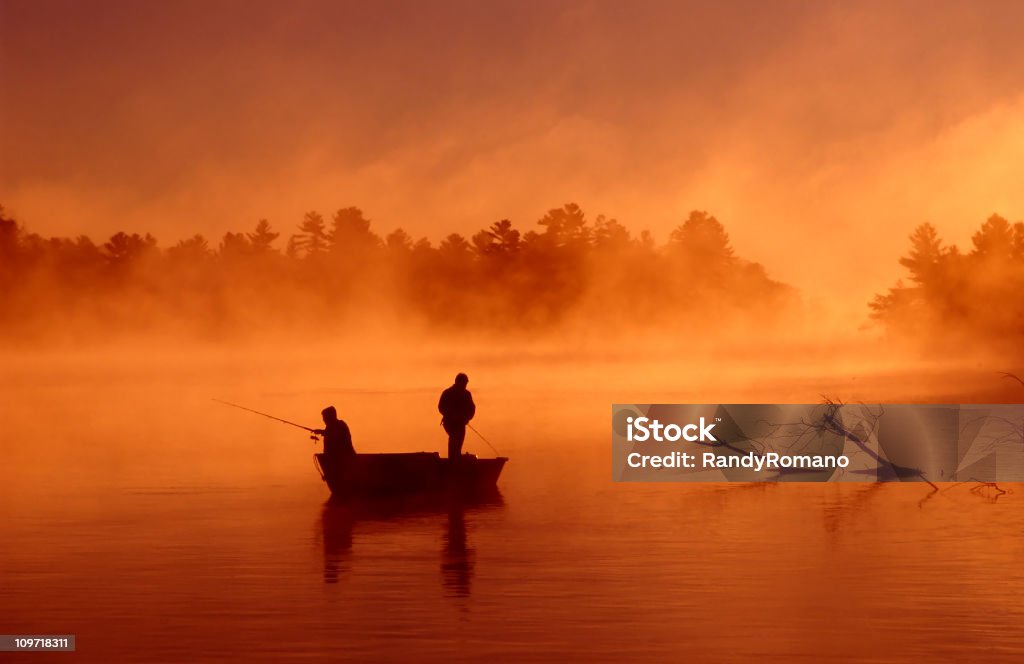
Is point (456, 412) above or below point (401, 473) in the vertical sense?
above

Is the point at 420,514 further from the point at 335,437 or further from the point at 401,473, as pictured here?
the point at 335,437

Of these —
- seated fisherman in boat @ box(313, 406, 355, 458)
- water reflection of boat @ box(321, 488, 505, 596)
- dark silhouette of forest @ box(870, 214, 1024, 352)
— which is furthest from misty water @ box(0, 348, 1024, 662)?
dark silhouette of forest @ box(870, 214, 1024, 352)

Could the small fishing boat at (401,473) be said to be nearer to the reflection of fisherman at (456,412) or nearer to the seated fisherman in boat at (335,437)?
the seated fisherman in boat at (335,437)

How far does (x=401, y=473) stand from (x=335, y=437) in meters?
1.48

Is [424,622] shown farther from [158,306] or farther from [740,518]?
[158,306]

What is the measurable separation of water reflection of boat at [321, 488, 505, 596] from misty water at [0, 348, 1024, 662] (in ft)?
0.27

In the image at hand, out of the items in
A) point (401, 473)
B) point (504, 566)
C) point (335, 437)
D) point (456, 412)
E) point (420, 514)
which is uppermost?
point (456, 412)

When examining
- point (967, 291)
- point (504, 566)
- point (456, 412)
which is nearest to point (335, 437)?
point (456, 412)

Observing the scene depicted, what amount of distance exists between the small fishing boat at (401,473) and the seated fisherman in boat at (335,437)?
0.13 m

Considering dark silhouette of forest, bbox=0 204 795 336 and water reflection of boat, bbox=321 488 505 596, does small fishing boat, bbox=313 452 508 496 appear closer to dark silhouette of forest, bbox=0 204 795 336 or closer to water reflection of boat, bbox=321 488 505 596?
water reflection of boat, bbox=321 488 505 596

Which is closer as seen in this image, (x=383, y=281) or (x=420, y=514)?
(x=420, y=514)

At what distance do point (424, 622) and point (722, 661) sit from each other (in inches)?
122

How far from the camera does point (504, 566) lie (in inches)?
751

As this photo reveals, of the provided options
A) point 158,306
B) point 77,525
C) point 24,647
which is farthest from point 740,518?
point 158,306
